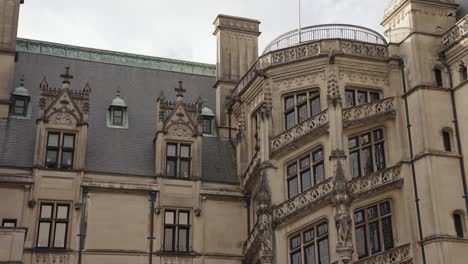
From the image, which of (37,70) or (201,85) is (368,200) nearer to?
(201,85)

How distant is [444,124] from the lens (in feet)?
89.1

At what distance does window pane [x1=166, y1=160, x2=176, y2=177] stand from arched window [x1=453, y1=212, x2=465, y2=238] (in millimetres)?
11267

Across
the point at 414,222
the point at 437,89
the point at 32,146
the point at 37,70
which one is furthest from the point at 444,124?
the point at 37,70

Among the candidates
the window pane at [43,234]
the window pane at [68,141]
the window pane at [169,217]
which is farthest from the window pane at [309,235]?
the window pane at [68,141]

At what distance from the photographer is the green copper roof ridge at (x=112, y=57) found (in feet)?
118

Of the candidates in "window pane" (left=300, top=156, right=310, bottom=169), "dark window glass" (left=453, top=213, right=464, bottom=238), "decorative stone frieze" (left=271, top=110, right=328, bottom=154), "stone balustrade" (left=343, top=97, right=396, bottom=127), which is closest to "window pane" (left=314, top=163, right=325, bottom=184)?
"window pane" (left=300, top=156, right=310, bottom=169)

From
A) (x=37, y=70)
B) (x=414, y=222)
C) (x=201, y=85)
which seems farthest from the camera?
(x=201, y=85)

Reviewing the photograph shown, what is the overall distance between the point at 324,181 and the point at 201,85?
11.8 metres

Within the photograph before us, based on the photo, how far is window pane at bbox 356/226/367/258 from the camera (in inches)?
1032

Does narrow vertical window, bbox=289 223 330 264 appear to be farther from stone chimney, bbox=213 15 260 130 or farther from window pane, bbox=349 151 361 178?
stone chimney, bbox=213 15 260 130

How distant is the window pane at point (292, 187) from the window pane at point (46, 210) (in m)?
9.00

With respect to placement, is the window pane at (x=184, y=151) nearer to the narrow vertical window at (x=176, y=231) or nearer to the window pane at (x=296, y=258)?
the narrow vertical window at (x=176, y=231)

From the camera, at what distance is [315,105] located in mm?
28812

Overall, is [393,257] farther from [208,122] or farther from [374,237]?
[208,122]
